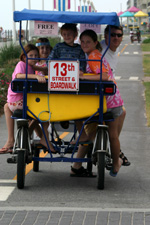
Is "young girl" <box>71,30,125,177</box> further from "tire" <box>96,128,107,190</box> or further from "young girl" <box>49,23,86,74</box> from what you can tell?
"tire" <box>96,128,107,190</box>

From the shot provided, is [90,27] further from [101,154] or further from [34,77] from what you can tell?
[101,154]

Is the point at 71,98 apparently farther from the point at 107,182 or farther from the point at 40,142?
the point at 107,182

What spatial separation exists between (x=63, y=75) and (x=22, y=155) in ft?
3.47

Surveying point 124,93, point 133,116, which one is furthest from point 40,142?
point 124,93

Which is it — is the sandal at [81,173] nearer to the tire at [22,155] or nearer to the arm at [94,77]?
the tire at [22,155]

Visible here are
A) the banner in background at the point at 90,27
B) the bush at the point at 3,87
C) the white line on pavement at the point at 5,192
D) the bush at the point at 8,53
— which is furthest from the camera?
the bush at the point at 8,53

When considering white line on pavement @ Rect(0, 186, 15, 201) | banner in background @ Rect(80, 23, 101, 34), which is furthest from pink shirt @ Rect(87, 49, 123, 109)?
white line on pavement @ Rect(0, 186, 15, 201)

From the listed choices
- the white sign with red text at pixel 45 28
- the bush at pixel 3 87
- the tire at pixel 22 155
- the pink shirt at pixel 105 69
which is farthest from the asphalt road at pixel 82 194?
the bush at pixel 3 87

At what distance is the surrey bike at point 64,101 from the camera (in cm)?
757

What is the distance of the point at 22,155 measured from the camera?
7.50 meters

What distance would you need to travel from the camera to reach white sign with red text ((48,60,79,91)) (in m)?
7.60

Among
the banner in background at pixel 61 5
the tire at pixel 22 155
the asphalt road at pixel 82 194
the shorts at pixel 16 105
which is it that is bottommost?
the asphalt road at pixel 82 194

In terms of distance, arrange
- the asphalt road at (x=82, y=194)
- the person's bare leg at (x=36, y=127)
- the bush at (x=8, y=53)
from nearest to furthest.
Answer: the asphalt road at (x=82, y=194) → the person's bare leg at (x=36, y=127) → the bush at (x=8, y=53)

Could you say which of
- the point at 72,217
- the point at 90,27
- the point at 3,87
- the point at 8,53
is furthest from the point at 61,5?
the point at 72,217
